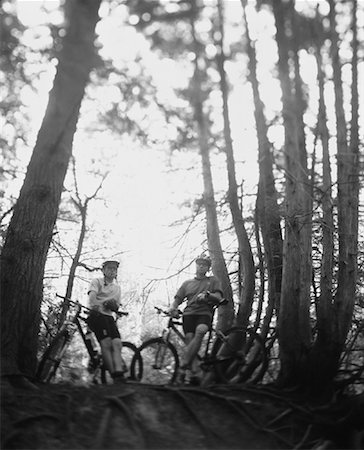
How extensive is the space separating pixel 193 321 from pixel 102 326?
4.56ft

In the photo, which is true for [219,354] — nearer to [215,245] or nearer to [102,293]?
[102,293]

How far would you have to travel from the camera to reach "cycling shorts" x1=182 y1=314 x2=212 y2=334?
22.6 ft

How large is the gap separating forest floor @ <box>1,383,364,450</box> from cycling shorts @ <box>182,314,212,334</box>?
145 cm

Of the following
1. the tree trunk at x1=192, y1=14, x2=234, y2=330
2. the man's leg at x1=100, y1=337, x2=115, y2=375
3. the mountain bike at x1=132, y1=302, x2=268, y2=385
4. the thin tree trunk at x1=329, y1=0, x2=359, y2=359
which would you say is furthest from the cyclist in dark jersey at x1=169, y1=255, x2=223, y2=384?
the thin tree trunk at x1=329, y1=0, x2=359, y2=359

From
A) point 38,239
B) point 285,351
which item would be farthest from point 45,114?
point 285,351

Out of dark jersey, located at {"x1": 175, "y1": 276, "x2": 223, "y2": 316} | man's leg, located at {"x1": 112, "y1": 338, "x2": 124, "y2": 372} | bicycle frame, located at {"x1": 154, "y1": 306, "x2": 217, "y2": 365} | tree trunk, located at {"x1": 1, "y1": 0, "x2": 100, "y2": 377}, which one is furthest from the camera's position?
bicycle frame, located at {"x1": 154, "y1": 306, "x2": 217, "y2": 365}

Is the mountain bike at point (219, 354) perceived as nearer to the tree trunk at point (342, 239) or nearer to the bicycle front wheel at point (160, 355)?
the bicycle front wheel at point (160, 355)

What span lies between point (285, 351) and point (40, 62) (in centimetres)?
493

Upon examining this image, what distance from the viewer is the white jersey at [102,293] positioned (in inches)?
263

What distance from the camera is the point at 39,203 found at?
5797mm

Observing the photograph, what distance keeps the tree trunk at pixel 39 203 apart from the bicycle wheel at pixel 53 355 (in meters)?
1.09

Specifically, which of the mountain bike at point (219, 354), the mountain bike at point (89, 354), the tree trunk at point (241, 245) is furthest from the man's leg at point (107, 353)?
the tree trunk at point (241, 245)

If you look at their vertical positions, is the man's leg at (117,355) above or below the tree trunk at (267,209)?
below

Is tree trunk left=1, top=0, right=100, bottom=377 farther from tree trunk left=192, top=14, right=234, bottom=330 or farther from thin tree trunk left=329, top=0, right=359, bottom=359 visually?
thin tree trunk left=329, top=0, right=359, bottom=359
